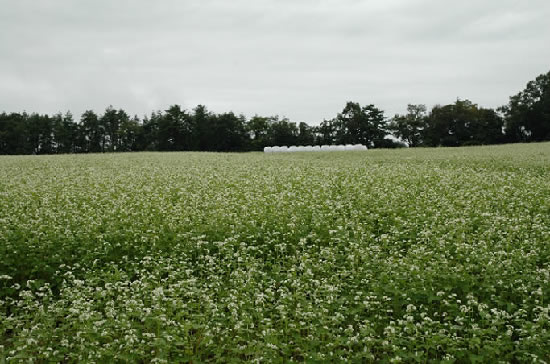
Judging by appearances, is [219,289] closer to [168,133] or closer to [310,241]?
[310,241]

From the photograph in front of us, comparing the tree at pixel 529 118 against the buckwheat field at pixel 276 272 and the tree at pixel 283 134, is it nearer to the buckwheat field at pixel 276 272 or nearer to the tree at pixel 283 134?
the tree at pixel 283 134

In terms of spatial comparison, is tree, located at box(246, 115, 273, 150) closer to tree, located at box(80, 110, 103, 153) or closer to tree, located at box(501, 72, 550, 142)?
tree, located at box(80, 110, 103, 153)

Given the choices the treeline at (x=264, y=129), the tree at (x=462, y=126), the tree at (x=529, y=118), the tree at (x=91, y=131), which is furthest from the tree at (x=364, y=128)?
Answer: the tree at (x=91, y=131)

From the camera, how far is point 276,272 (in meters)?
9.66

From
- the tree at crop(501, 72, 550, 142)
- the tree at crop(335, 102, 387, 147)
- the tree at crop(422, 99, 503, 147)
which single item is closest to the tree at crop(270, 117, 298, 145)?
the tree at crop(335, 102, 387, 147)

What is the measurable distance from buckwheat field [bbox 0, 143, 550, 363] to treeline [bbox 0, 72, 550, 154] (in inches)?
2983

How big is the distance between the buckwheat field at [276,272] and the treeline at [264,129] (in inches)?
2983

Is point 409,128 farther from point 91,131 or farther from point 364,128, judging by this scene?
point 91,131

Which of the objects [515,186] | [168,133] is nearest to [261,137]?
[168,133]

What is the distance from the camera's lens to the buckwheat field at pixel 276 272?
22.7 ft

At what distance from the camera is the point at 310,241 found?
12.6 m

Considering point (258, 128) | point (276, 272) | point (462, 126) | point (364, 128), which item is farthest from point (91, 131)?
point (276, 272)

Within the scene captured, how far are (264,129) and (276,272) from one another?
98065 millimetres

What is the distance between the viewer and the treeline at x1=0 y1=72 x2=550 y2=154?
289ft
